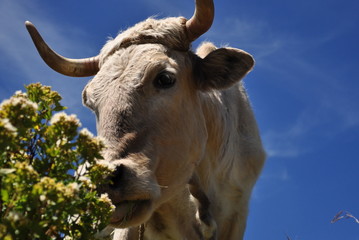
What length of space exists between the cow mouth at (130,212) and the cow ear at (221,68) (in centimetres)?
159

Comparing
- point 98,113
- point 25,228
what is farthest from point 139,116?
point 25,228

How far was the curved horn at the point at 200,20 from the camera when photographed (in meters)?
4.82

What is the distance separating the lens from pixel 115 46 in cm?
466

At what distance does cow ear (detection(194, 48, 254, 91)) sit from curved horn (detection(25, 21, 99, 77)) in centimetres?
114

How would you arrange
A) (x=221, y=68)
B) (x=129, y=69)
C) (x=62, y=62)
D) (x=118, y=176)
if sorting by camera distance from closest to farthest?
(x=118, y=176), (x=129, y=69), (x=221, y=68), (x=62, y=62)

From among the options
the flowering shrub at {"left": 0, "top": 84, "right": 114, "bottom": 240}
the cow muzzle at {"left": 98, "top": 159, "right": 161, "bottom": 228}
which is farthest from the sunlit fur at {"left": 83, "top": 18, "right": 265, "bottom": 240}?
the flowering shrub at {"left": 0, "top": 84, "right": 114, "bottom": 240}

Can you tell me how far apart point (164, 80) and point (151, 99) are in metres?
0.26

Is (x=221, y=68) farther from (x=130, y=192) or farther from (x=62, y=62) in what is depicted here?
(x=130, y=192)

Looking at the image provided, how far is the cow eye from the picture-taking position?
13.8 feet

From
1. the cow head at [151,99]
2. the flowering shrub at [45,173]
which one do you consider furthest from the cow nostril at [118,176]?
the flowering shrub at [45,173]

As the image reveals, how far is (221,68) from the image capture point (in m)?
4.87

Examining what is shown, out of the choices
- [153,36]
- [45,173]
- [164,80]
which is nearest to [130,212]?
[164,80]

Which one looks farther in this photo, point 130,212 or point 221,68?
point 221,68

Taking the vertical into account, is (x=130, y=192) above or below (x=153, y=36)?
below
